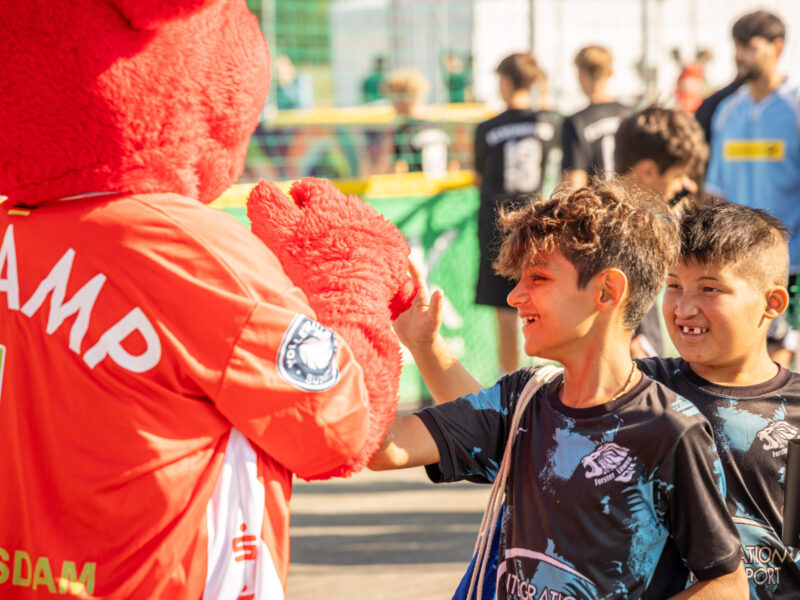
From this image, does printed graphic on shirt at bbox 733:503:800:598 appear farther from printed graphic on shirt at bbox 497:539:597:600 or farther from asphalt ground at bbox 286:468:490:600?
asphalt ground at bbox 286:468:490:600

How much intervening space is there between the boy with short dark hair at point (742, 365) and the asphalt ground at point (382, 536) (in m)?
1.99

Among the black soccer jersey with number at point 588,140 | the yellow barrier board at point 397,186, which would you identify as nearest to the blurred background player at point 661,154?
the black soccer jersey with number at point 588,140

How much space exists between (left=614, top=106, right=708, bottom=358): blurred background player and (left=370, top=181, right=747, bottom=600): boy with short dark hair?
1.92m

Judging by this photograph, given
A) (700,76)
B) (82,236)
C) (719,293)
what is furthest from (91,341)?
(700,76)

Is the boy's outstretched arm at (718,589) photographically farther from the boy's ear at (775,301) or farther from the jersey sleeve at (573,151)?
the jersey sleeve at (573,151)

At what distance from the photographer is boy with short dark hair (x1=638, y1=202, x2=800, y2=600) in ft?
7.03

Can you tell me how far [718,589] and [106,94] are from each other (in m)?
1.30

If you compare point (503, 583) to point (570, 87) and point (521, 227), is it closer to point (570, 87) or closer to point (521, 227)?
point (521, 227)

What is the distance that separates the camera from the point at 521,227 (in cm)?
202

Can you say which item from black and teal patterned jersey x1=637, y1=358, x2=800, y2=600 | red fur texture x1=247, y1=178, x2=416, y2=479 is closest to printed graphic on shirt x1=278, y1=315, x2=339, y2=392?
red fur texture x1=247, y1=178, x2=416, y2=479

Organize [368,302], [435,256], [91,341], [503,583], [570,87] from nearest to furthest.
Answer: [91,341]
[368,302]
[503,583]
[435,256]
[570,87]

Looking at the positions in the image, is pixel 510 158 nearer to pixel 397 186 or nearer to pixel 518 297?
pixel 397 186

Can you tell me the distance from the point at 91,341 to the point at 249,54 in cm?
56

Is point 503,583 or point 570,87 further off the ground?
point 570,87
